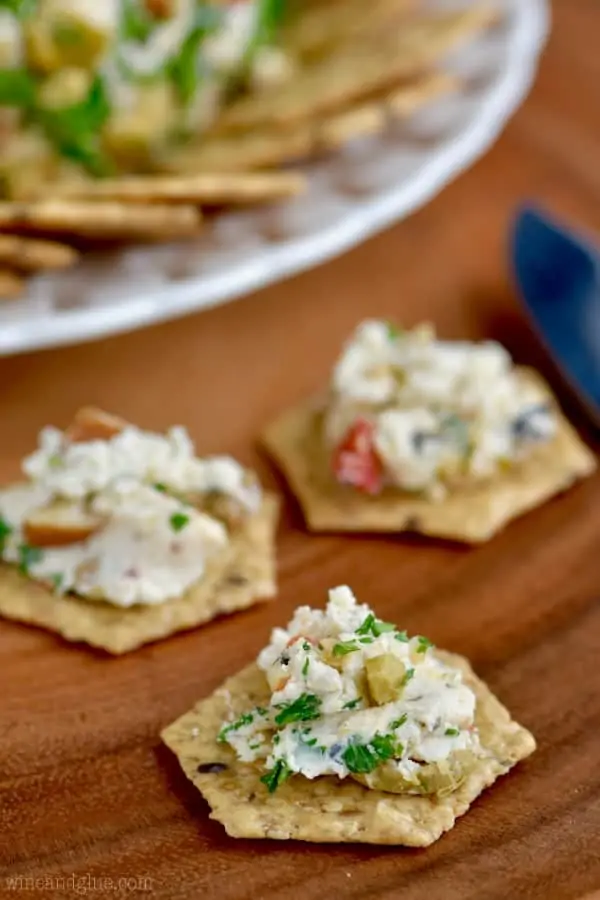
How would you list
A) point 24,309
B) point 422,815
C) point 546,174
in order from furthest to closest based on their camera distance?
point 546,174, point 24,309, point 422,815

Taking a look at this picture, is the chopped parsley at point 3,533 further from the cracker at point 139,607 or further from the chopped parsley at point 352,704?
the chopped parsley at point 352,704

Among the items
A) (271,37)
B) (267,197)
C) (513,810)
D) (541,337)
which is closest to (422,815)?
(513,810)

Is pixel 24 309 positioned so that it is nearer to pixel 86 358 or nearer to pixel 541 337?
pixel 86 358

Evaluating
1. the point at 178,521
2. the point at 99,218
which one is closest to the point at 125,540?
the point at 178,521

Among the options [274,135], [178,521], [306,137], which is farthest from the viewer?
[274,135]

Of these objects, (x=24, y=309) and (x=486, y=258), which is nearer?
(x=24, y=309)

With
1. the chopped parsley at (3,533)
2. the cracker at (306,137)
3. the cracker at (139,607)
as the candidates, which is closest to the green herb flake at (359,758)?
the cracker at (139,607)

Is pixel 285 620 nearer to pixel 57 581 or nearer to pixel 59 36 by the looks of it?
pixel 57 581

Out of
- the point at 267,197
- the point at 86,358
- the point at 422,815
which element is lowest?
the point at 86,358
